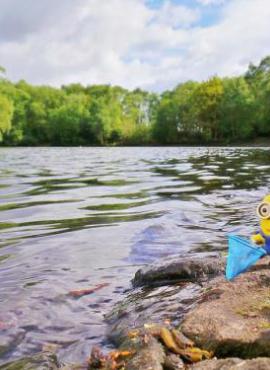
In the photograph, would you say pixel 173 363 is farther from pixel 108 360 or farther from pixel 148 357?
pixel 108 360

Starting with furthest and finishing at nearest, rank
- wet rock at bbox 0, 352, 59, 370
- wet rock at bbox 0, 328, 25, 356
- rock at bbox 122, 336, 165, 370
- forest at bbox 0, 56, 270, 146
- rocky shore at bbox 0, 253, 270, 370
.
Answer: forest at bbox 0, 56, 270, 146
wet rock at bbox 0, 328, 25, 356
wet rock at bbox 0, 352, 59, 370
rocky shore at bbox 0, 253, 270, 370
rock at bbox 122, 336, 165, 370

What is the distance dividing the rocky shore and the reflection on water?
328 mm

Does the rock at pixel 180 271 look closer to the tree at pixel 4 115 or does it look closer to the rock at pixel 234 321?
the rock at pixel 234 321

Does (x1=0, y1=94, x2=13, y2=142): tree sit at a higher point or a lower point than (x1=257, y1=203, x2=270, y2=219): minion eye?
higher

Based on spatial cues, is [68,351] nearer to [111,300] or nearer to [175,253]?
[111,300]

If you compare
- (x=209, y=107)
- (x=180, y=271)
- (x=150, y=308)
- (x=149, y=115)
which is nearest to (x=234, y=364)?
(x=150, y=308)

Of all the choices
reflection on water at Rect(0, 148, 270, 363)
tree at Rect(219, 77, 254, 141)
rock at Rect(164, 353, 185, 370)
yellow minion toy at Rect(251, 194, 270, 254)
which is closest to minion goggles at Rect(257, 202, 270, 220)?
yellow minion toy at Rect(251, 194, 270, 254)

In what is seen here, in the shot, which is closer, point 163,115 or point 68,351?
point 68,351

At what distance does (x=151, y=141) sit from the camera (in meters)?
101

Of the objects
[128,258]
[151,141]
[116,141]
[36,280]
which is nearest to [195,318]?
[36,280]

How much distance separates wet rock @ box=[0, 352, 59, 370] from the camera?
3.20 m

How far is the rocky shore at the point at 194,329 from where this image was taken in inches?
109

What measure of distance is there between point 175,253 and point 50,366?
3.45m

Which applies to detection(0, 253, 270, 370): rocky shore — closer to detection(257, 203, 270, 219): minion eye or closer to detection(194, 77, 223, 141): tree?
detection(257, 203, 270, 219): minion eye
